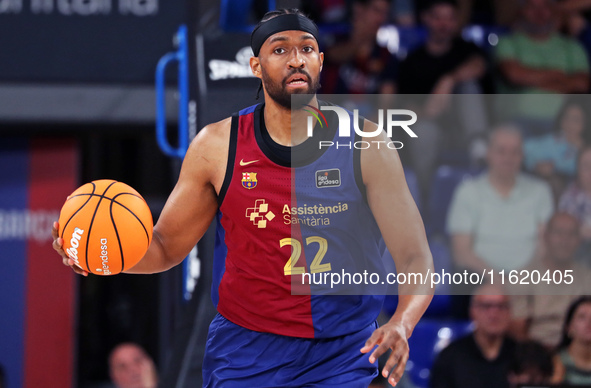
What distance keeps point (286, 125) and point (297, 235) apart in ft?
1.34

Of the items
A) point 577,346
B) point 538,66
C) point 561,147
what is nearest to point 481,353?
point 577,346

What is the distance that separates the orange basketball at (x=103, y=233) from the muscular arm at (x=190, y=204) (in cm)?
12

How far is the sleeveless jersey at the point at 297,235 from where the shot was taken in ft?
8.97

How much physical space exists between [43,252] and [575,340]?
3.97 metres

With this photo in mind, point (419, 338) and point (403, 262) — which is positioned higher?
point (403, 262)

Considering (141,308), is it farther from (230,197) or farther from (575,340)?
(230,197)

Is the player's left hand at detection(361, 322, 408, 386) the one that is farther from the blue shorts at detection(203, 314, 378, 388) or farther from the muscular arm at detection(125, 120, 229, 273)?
the muscular arm at detection(125, 120, 229, 273)

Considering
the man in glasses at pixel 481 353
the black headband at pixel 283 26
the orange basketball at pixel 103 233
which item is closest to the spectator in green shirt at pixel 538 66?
the man in glasses at pixel 481 353

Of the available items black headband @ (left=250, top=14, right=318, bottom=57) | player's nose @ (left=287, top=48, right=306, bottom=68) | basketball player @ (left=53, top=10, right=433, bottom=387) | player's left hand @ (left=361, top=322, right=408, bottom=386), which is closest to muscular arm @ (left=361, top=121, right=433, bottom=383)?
basketball player @ (left=53, top=10, right=433, bottom=387)

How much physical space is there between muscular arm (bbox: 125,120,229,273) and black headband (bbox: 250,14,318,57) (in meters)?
0.35

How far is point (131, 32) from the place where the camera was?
5996 millimetres

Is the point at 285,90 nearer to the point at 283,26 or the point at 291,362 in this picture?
the point at 283,26

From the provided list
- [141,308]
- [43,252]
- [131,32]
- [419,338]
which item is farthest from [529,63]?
[43,252]

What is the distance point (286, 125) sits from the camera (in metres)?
2.87
